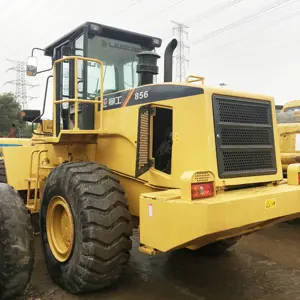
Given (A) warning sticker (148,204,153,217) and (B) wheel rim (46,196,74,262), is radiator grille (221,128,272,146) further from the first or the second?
(B) wheel rim (46,196,74,262)

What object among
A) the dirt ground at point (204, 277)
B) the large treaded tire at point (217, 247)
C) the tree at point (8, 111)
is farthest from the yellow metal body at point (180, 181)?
the tree at point (8, 111)

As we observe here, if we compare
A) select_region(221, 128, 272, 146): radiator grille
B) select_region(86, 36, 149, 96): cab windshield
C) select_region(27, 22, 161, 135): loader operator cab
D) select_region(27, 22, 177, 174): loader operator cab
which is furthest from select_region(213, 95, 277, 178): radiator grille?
select_region(86, 36, 149, 96): cab windshield

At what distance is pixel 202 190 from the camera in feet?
11.7

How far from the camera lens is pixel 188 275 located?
4.99 meters

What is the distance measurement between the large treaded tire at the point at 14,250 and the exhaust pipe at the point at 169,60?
2528 millimetres

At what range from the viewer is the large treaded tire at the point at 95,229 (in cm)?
399

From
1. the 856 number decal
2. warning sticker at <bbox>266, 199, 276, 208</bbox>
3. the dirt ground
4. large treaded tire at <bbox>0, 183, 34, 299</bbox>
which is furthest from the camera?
the 856 number decal

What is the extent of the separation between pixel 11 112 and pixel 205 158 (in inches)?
1566

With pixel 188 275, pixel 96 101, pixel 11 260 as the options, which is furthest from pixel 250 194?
pixel 11 260

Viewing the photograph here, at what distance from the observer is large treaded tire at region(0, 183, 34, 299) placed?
395cm

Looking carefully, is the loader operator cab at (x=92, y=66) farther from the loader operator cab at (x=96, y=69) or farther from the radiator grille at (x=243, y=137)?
the radiator grille at (x=243, y=137)

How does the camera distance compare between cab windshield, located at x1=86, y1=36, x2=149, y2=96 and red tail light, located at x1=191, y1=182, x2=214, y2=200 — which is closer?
red tail light, located at x1=191, y1=182, x2=214, y2=200

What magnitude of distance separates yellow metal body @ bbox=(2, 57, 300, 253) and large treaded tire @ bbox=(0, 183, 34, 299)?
0.55 metres

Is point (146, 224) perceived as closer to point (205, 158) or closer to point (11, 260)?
point (205, 158)
